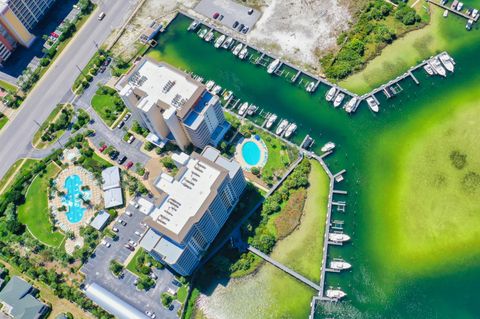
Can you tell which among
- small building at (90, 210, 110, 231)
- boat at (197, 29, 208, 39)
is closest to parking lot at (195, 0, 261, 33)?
boat at (197, 29, 208, 39)

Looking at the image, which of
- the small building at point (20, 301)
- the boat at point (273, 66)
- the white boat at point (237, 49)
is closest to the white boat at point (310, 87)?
the boat at point (273, 66)

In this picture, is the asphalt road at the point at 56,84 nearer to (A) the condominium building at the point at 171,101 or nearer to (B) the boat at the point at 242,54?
(A) the condominium building at the point at 171,101

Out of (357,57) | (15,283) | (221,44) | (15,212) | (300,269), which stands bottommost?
(15,283)

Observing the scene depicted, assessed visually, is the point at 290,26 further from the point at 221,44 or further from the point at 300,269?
the point at 300,269

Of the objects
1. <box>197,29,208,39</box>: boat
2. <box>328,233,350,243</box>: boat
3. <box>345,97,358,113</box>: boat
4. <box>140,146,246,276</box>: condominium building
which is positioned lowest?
<box>140,146,246,276</box>: condominium building

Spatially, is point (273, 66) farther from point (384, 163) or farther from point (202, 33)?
point (384, 163)

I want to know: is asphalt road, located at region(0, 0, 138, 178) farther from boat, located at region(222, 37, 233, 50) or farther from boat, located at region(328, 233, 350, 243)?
boat, located at region(328, 233, 350, 243)

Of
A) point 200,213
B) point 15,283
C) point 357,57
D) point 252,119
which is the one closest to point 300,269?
point 200,213
